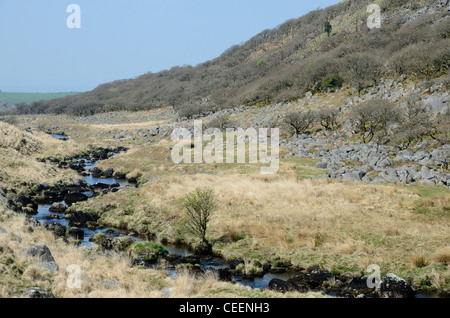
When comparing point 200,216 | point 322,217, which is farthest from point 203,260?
point 322,217

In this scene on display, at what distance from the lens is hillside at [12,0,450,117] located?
63.7m

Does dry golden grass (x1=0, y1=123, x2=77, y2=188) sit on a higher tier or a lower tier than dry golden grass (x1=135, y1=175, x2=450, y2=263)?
higher

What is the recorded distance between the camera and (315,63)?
85.9m

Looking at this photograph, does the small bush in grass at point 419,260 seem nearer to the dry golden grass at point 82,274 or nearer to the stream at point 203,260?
the stream at point 203,260

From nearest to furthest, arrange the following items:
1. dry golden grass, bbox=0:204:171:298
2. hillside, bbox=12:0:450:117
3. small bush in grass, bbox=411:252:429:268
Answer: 1. dry golden grass, bbox=0:204:171:298
2. small bush in grass, bbox=411:252:429:268
3. hillside, bbox=12:0:450:117

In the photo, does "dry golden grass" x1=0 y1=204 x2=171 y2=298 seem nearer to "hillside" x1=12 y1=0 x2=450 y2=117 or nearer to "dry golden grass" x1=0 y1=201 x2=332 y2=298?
"dry golden grass" x1=0 y1=201 x2=332 y2=298

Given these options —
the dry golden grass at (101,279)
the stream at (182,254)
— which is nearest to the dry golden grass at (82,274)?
the dry golden grass at (101,279)

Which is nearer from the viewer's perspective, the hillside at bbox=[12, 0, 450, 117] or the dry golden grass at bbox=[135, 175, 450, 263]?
the dry golden grass at bbox=[135, 175, 450, 263]

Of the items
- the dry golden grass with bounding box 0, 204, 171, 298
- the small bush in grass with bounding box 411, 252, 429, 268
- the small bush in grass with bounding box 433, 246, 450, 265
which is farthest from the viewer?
the small bush in grass with bounding box 411, 252, 429, 268

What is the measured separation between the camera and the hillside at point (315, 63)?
63.7m

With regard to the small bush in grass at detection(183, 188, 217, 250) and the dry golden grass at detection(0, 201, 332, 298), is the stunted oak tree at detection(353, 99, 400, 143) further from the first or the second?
the dry golden grass at detection(0, 201, 332, 298)

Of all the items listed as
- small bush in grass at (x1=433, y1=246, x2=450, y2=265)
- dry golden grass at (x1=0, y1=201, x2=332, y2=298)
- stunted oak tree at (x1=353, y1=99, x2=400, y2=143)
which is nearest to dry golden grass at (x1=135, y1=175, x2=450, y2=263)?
small bush in grass at (x1=433, y1=246, x2=450, y2=265)

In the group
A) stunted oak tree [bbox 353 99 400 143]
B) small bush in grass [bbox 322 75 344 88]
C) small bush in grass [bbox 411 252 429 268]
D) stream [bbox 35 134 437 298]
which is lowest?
stream [bbox 35 134 437 298]

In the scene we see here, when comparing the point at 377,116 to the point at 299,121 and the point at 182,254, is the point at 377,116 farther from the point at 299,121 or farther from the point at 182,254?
the point at 182,254
